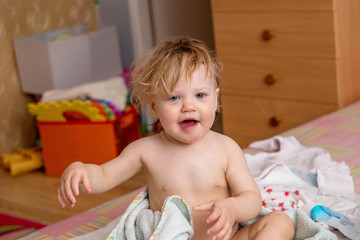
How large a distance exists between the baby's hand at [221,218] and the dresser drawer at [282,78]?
1401mm

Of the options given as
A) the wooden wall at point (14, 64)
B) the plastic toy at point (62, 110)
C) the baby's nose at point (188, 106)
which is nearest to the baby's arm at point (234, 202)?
the baby's nose at point (188, 106)

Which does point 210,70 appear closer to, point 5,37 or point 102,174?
point 102,174

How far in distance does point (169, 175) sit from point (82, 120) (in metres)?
1.54

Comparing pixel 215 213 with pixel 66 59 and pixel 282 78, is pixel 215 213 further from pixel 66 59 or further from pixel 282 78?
pixel 66 59

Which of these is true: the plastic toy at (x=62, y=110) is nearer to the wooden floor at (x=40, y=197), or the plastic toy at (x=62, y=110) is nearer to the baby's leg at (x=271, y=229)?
the wooden floor at (x=40, y=197)

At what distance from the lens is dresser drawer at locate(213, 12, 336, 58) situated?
232 cm

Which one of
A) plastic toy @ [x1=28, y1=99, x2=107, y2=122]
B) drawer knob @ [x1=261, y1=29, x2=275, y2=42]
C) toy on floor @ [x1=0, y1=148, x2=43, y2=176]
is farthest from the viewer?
toy on floor @ [x1=0, y1=148, x2=43, y2=176]

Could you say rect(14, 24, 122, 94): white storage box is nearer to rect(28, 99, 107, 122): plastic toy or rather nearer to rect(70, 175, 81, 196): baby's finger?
rect(28, 99, 107, 122): plastic toy

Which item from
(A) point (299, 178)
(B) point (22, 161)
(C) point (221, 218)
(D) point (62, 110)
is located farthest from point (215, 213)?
(B) point (22, 161)

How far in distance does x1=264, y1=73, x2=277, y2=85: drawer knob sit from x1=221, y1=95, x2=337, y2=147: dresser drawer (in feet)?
0.27

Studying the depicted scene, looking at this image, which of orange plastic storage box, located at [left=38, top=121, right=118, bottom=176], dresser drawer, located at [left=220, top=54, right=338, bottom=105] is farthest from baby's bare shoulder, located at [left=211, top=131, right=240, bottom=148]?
orange plastic storage box, located at [left=38, top=121, right=118, bottom=176]

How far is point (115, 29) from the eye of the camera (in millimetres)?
3152

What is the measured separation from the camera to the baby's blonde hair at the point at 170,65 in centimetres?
112

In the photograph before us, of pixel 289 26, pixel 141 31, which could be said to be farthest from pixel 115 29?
pixel 289 26
